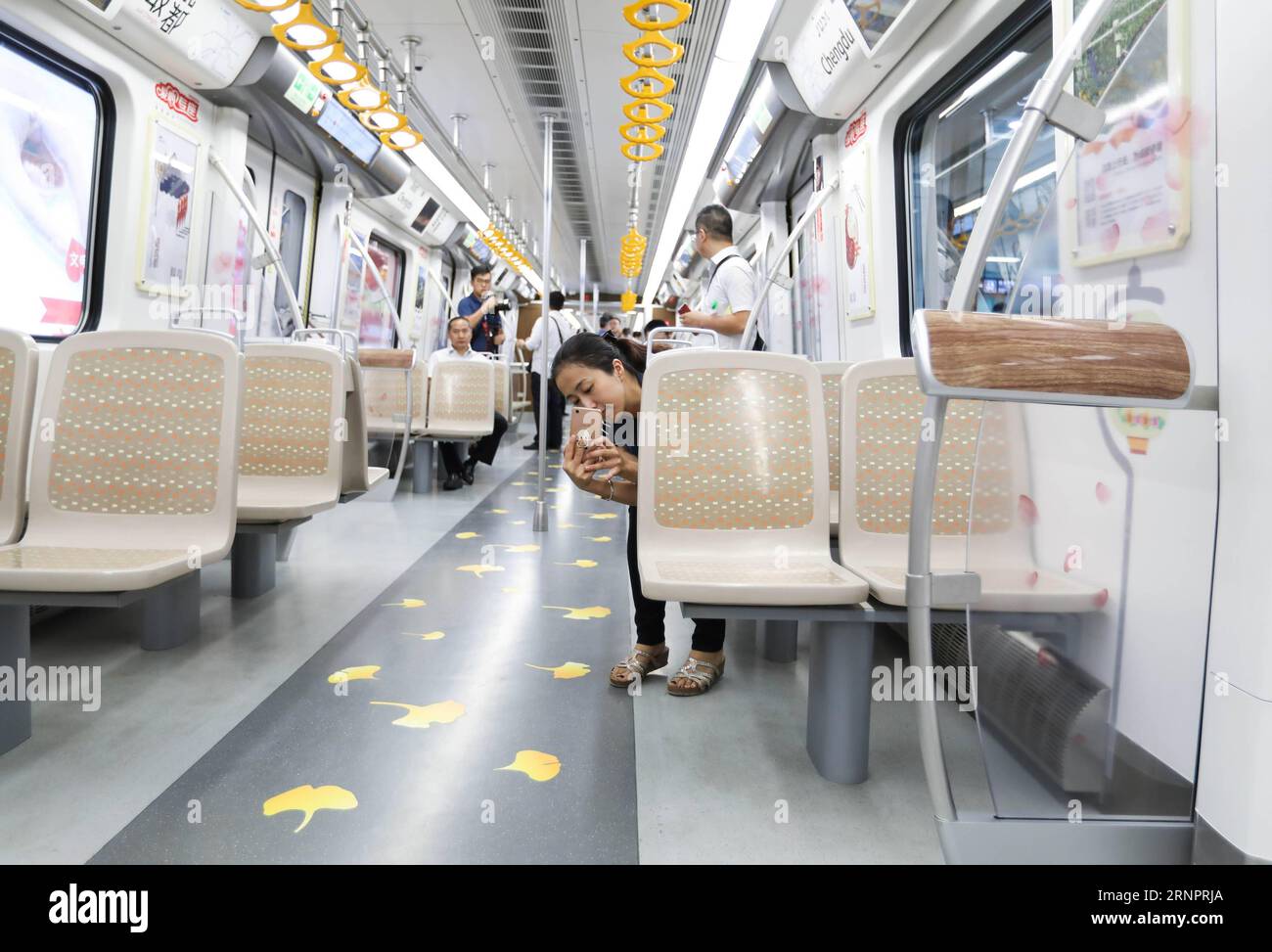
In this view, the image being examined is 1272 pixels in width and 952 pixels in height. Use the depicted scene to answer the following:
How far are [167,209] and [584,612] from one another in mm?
3586

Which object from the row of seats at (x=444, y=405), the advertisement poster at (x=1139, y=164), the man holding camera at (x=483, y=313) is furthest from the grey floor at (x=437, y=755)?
the man holding camera at (x=483, y=313)

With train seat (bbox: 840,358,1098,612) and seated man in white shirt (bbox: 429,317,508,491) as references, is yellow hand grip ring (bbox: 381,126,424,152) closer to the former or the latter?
seated man in white shirt (bbox: 429,317,508,491)

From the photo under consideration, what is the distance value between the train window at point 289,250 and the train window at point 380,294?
148 cm

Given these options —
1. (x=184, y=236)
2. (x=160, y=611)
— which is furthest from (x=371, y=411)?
(x=160, y=611)

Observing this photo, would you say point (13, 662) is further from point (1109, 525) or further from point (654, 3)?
point (654, 3)

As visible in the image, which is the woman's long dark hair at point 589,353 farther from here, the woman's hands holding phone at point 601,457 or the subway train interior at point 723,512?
the woman's hands holding phone at point 601,457

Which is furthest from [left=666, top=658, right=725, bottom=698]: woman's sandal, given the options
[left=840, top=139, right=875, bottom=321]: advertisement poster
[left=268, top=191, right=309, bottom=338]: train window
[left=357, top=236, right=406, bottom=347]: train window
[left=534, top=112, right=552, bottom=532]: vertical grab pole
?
[left=357, top=236, right=406, bottom=347]: train window

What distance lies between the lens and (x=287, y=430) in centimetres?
306

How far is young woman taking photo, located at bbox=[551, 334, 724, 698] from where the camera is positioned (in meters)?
1.96

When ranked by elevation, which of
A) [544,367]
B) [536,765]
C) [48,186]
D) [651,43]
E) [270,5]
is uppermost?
[651,43]

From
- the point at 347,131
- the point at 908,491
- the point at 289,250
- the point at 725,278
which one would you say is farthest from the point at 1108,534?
the point at 289,250

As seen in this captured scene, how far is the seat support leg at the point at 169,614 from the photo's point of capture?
7.80ft

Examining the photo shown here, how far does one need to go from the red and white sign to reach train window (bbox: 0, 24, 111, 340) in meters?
0.32

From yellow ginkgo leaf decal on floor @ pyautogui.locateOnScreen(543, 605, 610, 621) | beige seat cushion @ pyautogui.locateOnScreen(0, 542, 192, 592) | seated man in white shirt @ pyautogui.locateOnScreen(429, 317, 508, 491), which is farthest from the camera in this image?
seated man in white shirt @ pyautogui.locateOnScreen(429, 317, 508, 491)
